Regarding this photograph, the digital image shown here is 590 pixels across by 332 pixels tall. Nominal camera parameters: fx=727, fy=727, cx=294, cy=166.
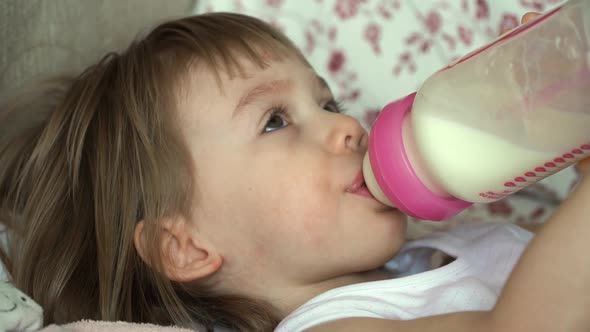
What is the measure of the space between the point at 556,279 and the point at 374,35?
99 cm

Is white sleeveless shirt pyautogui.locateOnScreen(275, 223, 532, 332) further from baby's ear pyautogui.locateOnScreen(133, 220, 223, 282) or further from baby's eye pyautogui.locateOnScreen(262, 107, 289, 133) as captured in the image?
baby's eye pyautogui.locateOnScreen(262, 107, 289, 133)

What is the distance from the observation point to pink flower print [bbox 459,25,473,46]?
1.61m

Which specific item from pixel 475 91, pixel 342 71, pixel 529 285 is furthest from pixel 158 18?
pixel 529 285

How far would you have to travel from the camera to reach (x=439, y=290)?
1083 mm

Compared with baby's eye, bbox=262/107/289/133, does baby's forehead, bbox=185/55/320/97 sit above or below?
above

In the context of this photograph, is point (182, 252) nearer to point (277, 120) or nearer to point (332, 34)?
point (277, 120)

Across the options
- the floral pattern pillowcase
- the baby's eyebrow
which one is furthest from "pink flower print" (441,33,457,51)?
the baby's eyebrow

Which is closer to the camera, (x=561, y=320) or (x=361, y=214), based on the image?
(x=561, y=320)

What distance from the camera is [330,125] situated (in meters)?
1.10

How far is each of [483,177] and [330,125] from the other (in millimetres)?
328

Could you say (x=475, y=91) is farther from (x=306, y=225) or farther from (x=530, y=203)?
(x=530, y=203)

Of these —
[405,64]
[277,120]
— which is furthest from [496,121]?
[405,64]

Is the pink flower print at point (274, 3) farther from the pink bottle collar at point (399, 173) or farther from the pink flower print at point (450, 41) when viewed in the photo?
the pink bottle collar at point (399, 173)

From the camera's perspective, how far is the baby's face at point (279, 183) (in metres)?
1.05
